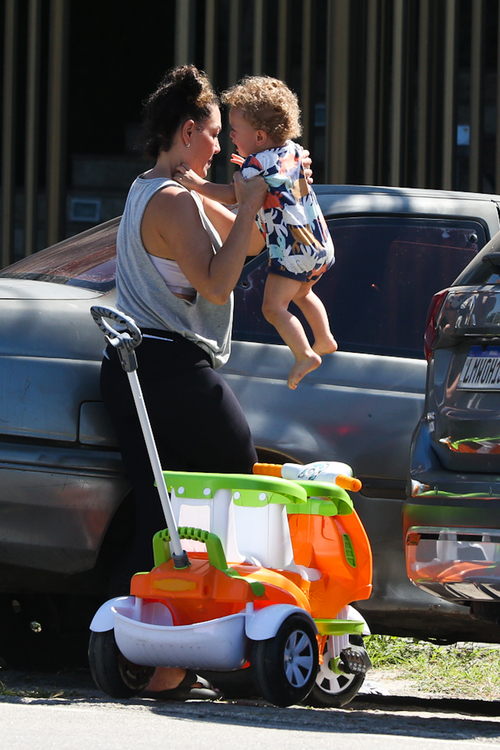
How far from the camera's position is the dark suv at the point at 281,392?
355 cm

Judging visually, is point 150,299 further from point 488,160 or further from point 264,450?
point 488,160

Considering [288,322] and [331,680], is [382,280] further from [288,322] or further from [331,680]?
[331,680]

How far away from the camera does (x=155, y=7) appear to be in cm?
1199

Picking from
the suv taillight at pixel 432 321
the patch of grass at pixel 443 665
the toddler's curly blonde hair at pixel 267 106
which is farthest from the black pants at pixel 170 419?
the patch of grass at pixel 443 665

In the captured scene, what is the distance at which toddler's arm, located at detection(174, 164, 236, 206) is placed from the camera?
3377 mm

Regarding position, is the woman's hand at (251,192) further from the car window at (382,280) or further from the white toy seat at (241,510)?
the white toy seat at (241,510)

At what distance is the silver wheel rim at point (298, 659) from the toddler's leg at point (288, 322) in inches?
32.8

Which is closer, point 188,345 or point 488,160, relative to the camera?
point 188,345

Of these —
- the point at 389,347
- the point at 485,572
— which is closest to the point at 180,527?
the point at 485,572

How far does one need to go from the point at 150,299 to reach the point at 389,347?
946mm

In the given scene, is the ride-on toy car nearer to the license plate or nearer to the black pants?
the black pants

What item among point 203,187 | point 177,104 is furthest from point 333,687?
point 177,104

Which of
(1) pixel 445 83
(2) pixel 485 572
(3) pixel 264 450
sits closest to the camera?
(2) pixel 485 572

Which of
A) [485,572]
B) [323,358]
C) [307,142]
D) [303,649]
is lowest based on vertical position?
[303,649]
